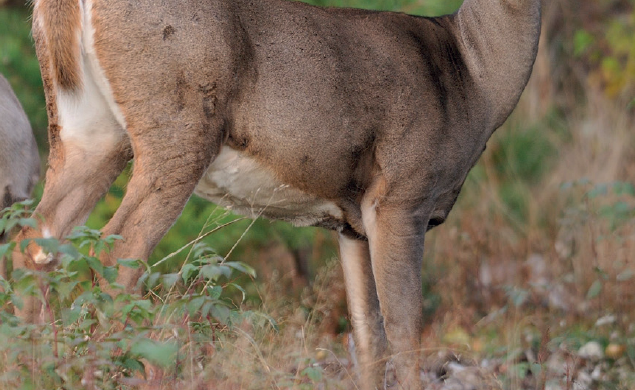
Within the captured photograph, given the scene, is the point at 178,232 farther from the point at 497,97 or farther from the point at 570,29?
the point at 570,29

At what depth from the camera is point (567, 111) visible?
35.5ft

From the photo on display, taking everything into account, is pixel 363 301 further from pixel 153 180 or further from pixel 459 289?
pixel 459 289

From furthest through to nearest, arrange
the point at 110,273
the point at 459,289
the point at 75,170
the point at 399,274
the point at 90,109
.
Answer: the point at 459,289 < the point at 399,274 < the point at 75,170 < the point at 90,109 < the point at 110,273

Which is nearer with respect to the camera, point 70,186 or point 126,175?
point 70,186

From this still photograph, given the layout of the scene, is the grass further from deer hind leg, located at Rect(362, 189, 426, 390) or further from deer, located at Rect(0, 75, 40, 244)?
deer, located at Rect(0, 75, 40, 244)

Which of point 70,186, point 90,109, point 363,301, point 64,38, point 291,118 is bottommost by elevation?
point 363,301

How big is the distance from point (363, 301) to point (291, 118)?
1.18m

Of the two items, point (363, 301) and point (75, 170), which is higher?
point (75, 170)

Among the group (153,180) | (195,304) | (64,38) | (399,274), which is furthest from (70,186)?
(399,274)

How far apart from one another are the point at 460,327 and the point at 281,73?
3.05 metres

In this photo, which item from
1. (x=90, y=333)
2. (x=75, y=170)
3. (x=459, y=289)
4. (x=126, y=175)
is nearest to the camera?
(x=90, y=333)

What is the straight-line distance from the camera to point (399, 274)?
4.11 m

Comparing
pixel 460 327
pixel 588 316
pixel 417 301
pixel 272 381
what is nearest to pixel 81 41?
pixel 272 381

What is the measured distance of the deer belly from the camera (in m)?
3.79
